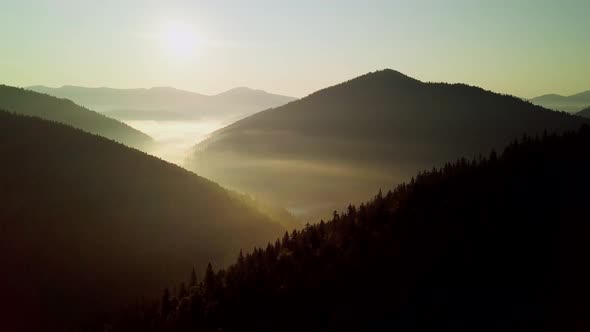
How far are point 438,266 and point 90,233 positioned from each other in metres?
119

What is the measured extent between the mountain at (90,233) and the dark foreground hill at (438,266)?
29.2 metres

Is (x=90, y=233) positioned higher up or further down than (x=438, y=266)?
further down

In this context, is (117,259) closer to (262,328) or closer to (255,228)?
(255,228)

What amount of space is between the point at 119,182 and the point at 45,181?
27277mm

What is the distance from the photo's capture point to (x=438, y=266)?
71.1 m

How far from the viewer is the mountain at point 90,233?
123125 mm

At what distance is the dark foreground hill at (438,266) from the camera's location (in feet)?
201

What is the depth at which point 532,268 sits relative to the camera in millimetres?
65562

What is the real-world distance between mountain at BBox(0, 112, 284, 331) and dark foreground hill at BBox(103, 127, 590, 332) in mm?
29179

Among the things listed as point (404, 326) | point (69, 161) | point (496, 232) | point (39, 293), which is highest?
point (69, 161)

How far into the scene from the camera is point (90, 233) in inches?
5920

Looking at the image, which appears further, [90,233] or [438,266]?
[90,233]

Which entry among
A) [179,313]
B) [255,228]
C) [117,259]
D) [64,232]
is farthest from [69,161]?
[179,313]

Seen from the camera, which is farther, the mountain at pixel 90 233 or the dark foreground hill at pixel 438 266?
the mountain at pixel 90 233
